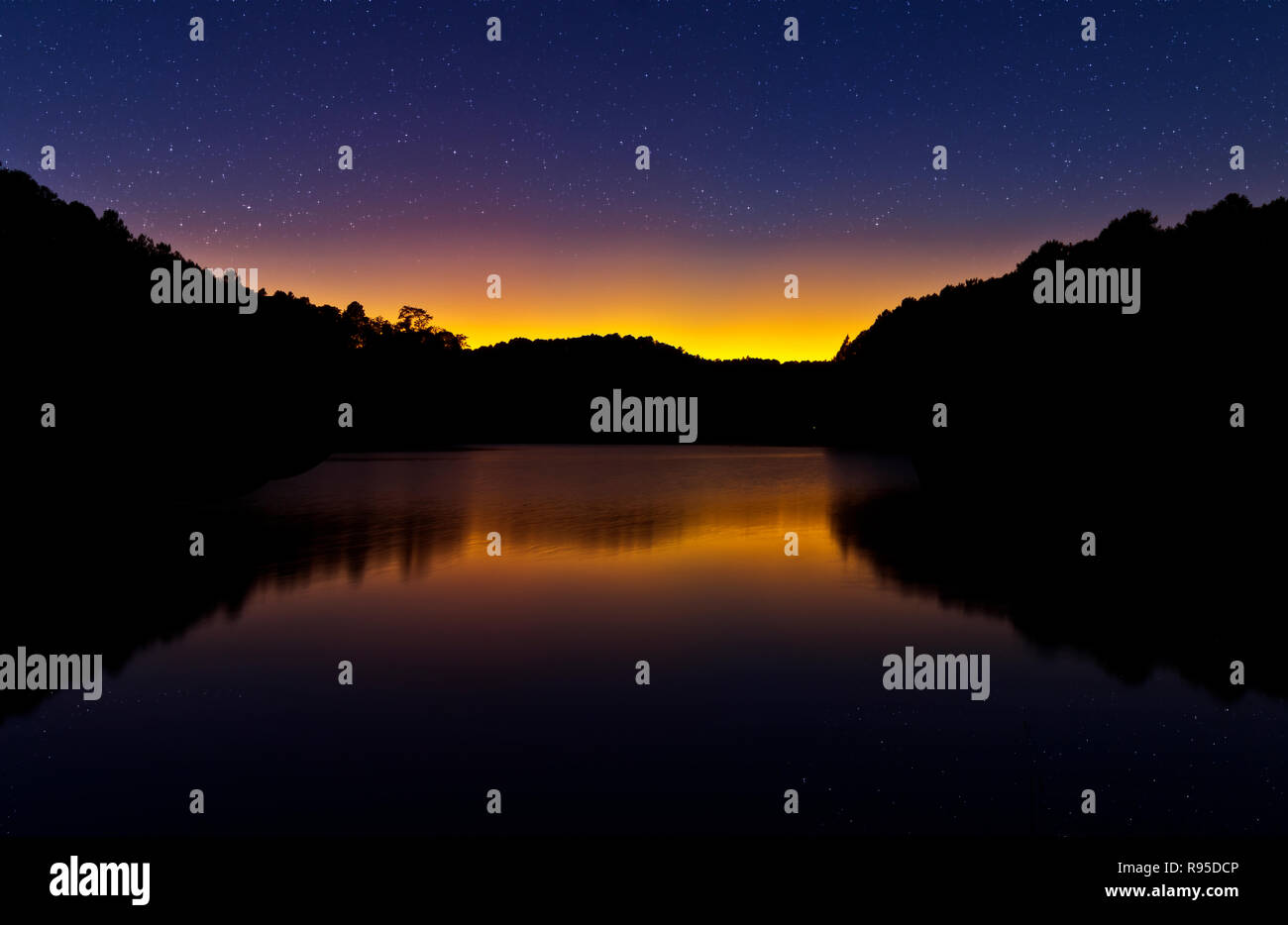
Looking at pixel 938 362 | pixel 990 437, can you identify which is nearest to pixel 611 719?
pixel 990 437

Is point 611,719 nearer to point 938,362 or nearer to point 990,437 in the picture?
point 990,437

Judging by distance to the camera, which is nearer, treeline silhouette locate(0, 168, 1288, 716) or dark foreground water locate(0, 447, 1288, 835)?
dark foreground water locate(0, 447, 1288, 835)

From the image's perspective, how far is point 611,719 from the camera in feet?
31.7

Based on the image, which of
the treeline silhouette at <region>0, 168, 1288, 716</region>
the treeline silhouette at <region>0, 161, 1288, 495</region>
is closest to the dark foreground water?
the treeline silhouette at <region>0, 168, 1288, 716</region>

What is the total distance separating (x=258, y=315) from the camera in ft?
163

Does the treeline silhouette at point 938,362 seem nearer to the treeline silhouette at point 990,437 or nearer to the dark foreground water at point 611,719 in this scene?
the treeline silhouette at point 990,437

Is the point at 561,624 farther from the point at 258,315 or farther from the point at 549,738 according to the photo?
the point at 258,315

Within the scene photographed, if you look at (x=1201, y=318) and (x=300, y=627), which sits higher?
(x=1201, y=318)

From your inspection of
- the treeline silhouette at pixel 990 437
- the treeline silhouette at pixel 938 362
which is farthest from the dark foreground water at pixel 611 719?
the treeline silhouette at pixel 938 362

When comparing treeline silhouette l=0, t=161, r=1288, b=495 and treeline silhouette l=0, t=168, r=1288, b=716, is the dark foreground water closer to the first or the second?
treeline silhouette l=0, t=168, r=1288, b=716

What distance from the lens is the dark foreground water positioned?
24.1 feet
